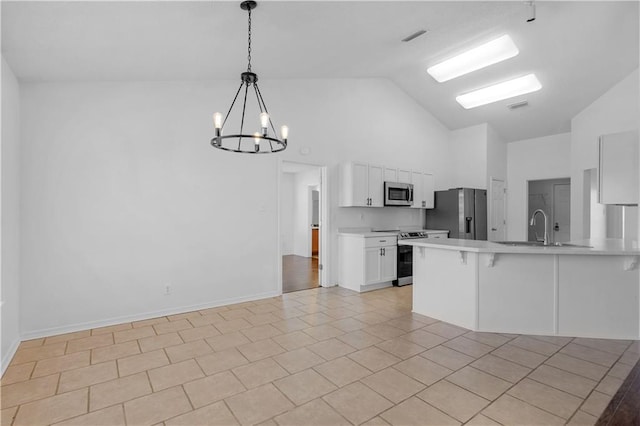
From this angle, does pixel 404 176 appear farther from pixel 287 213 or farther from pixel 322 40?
pixel 287 213

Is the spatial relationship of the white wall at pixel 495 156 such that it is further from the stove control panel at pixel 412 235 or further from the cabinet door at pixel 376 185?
the cabinet door at pixel 376 185

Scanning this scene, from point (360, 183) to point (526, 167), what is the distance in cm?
408

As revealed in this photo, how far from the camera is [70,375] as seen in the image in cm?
250

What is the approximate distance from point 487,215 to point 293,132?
4257mm

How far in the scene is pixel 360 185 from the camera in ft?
17.7

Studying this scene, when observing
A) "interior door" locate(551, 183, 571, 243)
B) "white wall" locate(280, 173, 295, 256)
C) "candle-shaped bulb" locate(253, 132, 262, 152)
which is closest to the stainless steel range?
"candle-shaped bulb" locate(253, 132, 262, 152)

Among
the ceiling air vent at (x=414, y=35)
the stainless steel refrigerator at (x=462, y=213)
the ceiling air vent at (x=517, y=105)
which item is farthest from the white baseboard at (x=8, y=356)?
the ceiling air vent at (x=517, y=105)

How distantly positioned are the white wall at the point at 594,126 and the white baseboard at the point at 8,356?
285 inches

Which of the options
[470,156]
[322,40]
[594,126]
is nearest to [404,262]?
[470,156]

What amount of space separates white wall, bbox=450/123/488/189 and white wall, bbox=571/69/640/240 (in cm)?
143

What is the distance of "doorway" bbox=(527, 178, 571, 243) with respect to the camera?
23.5 feet

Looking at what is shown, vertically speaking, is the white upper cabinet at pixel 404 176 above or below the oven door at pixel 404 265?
above

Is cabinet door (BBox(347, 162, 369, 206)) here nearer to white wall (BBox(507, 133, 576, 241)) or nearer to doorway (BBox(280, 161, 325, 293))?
doorway (BBox(280, 161, 325, 293))

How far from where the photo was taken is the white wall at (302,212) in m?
8.74
